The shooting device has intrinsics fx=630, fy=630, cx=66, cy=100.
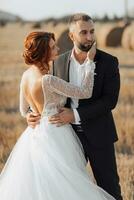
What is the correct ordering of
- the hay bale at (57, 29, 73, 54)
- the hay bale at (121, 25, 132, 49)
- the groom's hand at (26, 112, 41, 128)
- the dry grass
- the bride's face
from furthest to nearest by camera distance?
the hay bale at (121, 25, 132, 49)
the hay bale at (57, 29, 73, 54)
the dry grass
the groom's hand at (26, 112, 41, 128)
the bride's face

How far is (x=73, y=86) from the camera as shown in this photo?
12.6 feet

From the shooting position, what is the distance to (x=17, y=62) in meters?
16.3

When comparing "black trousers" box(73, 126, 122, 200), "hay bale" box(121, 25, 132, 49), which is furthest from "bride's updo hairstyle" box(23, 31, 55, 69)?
"hay bale" box(121, 25, 132, 49)

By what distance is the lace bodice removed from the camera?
3.79 m

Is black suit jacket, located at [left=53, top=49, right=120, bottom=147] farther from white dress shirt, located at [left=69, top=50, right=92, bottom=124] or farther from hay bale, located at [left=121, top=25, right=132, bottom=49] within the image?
hay bale, located at [left=121, top=25, right=132, bottom=49]

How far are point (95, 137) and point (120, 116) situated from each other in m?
4.64

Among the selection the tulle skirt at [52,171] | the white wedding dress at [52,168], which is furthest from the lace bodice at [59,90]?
the tulle skirt at [52,171]

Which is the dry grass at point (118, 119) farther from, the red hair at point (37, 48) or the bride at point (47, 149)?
the red hair at point (37, 48)

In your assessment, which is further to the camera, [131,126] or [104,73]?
[131,126]

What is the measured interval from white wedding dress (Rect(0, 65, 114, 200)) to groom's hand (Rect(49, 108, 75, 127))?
0.11 feet

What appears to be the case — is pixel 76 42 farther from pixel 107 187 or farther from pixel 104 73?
pixel 107 187

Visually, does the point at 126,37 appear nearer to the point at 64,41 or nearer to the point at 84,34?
the point at 64,41

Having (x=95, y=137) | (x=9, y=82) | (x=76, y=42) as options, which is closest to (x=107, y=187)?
(x=95, y=137)

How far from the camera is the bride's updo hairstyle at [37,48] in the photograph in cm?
385
